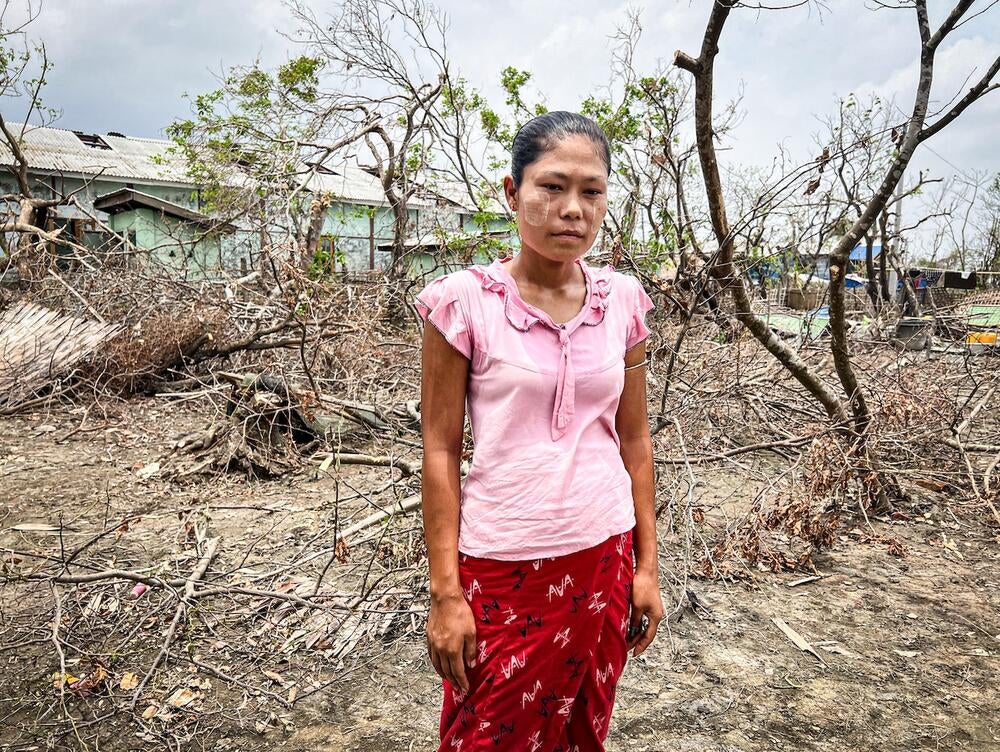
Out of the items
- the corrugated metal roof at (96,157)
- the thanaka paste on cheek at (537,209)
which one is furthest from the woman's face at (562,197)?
the corrugated metal roof at (96,157)

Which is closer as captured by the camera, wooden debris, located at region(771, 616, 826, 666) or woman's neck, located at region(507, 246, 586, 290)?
woman's neck, located at region(507, 246, 586, 290)

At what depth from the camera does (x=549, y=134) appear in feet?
4.77

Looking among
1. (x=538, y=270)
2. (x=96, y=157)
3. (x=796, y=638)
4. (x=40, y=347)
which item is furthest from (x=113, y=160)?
(x=538, y=270)

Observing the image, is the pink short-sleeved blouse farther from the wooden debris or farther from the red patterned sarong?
the wooden debris

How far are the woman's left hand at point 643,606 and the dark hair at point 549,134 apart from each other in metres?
0.89

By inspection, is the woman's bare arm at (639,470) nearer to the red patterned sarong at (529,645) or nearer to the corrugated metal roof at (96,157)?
the red patterned sarong at (529,645)

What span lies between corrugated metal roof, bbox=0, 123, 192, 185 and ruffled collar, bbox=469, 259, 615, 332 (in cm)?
2285

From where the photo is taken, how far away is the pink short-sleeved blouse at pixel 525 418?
1.41 metres

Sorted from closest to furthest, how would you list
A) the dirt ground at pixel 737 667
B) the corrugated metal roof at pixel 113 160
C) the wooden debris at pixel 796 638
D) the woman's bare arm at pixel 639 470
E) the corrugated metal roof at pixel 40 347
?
the woman's bare arm at pixel 639 470, the dirt ground at pixel 737 667, the wooden debris at pixel 796 638, the corrugated metal roof at pixel 40 347, the corrugated metal roof at pixel 113 160

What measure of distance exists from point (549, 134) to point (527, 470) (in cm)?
66

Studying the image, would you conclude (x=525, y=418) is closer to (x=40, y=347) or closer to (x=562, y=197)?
Result: (x=562, y=197)

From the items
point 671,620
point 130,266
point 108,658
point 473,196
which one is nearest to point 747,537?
point 671,620

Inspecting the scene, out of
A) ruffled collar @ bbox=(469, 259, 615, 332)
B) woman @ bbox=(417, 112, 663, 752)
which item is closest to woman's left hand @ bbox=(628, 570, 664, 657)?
woman @ bbox=(417, 112, 663, 752)

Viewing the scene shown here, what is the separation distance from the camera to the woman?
4.63ft
